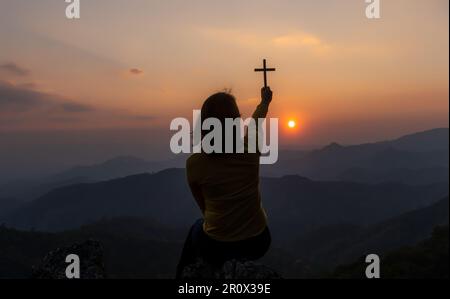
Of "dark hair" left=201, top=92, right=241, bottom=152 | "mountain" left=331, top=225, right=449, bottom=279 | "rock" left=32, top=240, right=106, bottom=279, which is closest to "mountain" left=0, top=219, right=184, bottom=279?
"mountain" left=331, top=225, right=449, bottom=279

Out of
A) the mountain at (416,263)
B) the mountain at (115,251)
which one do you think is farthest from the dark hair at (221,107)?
the mountain at (115,251)

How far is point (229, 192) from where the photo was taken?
4945mm

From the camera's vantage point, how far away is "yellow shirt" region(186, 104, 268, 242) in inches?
193

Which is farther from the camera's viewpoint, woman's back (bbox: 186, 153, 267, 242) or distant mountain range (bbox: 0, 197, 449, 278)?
distant mountain range (bbox: 0, 197, 449, 278)

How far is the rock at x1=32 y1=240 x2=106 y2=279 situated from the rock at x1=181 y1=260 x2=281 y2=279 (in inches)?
89.3

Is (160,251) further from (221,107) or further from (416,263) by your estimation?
(221,107)

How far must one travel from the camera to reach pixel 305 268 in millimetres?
152375

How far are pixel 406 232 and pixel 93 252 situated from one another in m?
209

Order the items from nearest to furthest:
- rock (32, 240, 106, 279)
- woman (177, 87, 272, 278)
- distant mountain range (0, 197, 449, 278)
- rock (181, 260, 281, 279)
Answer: rock (181, 260, 281, 279)
woman (177, 87, 272, 278)
rock (32, 240, 106, 279)
distant mountain range (0, 197, 449, 278)

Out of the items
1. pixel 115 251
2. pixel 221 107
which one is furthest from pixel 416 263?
pixel 221 107

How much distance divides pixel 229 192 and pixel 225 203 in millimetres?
158

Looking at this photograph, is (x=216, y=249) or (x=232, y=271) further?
(x=216, y=249)

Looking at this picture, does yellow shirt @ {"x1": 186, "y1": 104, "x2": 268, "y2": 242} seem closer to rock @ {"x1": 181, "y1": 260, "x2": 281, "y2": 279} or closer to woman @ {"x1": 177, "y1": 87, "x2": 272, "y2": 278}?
woman @ {"x1": 177, "y1": 87, "x2": 272, "y2": 278}

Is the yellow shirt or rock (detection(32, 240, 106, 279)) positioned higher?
the yellow shirt
